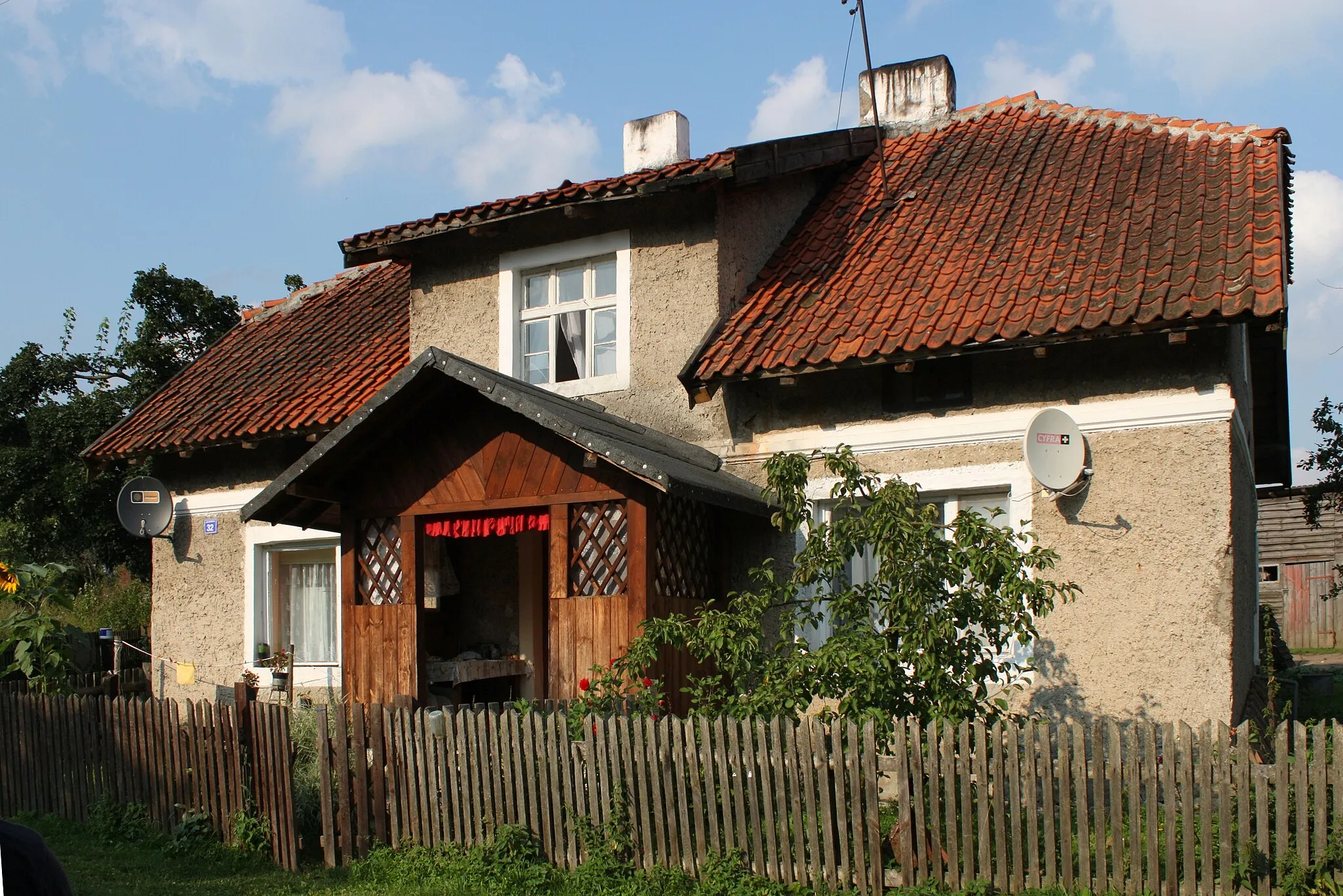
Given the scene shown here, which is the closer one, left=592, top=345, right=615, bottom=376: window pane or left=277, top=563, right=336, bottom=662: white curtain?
left=592, top=345, right=615, bottom=376: window pane

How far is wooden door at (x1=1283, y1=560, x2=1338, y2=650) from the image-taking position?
86.2ft

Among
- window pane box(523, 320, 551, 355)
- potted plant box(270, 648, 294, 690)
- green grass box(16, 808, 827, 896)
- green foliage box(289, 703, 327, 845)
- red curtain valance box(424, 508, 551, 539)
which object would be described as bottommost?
green grass box(16, 808, 827, 896)

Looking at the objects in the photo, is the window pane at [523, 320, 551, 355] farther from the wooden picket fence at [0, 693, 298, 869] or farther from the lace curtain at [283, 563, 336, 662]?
the wooden picket fence at [0, 693, 298, 869]

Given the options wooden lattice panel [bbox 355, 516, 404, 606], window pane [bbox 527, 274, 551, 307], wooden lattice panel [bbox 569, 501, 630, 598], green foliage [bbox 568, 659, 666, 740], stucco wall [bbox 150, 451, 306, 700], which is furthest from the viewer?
stucco wall [bbox 150, 451, 306, 700]

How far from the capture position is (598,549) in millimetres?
9281

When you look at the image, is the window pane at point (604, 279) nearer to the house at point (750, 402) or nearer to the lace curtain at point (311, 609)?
the house at point (750, 402)

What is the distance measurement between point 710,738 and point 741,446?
11.9 ft

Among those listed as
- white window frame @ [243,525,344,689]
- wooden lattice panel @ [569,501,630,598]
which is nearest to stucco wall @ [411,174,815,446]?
wooden lattice panel @ [569,501,630,598]

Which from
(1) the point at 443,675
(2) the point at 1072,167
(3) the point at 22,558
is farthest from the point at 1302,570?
(3) the point at 22,558

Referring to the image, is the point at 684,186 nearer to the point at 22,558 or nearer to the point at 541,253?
the point at 541,253

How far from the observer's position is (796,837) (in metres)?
6.95

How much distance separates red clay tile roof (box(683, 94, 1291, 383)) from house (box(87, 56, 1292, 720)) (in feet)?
0.12

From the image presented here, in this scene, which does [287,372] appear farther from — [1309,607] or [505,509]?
[1309,607]

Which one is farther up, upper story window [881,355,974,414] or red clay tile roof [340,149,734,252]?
red clay tile roof [340,149,734,252]
